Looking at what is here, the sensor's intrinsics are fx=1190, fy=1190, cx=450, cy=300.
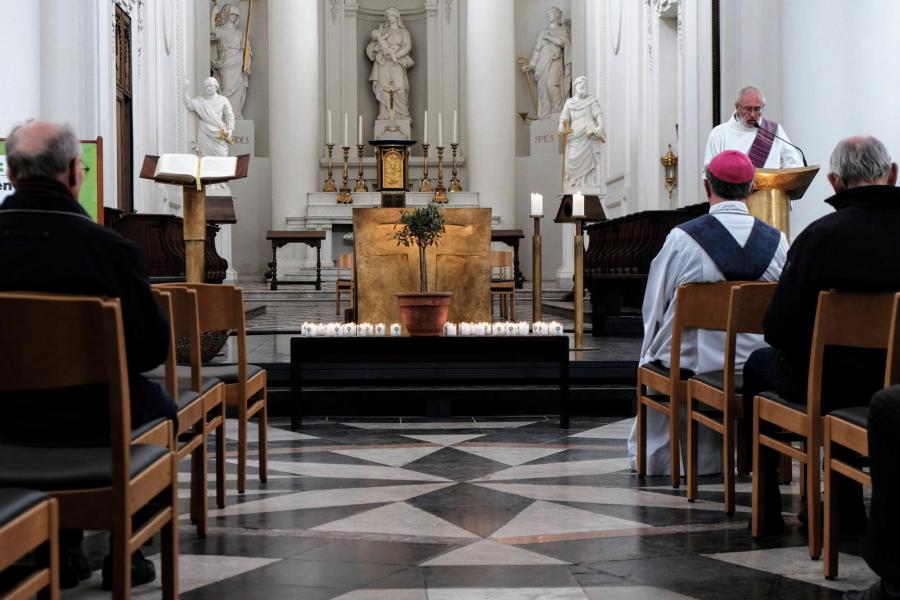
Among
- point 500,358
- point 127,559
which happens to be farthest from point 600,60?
point 127,559

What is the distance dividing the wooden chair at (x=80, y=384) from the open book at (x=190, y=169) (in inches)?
149

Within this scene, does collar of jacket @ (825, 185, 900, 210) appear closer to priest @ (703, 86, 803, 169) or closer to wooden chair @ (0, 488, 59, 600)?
wooden chair @ (0, 488, 59, 600)

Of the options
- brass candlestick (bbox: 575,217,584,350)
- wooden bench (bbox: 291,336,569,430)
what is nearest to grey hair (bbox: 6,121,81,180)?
wooden bench (bbox: 291,336,569,430)

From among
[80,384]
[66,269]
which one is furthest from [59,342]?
[66,269]

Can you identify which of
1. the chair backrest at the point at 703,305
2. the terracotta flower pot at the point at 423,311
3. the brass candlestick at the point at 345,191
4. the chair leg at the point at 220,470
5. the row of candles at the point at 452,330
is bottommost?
the chair leg at the point at 220,470

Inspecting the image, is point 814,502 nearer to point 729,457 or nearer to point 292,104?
point 729,457

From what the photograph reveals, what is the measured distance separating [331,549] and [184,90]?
1472 cm

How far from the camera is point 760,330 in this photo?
4.28 metres

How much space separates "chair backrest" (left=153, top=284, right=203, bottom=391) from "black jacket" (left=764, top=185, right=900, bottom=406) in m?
1.97

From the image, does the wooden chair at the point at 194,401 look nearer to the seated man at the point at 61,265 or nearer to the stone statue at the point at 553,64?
the seated man at the point at 61,265

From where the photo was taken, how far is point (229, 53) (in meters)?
21.0

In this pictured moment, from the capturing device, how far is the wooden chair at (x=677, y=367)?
4570 millimetres

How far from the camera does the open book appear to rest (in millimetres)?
6516

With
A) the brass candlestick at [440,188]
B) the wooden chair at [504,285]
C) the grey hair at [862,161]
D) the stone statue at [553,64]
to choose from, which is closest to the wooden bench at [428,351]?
the grey hair at [862,161]
